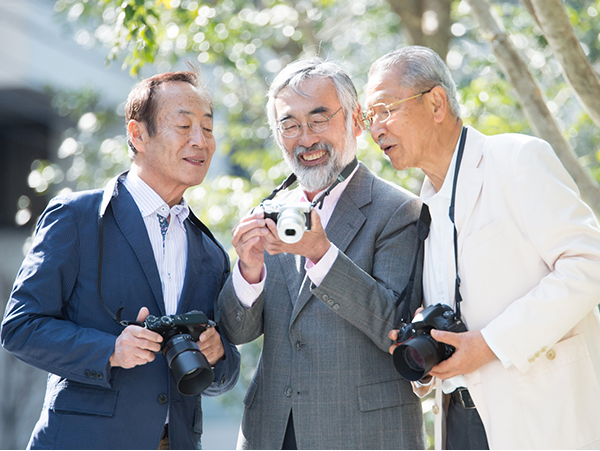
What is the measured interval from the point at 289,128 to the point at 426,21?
390cm

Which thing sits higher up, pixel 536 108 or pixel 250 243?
pixel 536 108

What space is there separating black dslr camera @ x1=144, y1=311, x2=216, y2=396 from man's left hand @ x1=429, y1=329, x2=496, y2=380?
2.50ft

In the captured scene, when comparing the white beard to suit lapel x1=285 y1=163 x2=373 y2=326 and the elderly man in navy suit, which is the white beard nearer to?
suit lapel x1=285 y1=163 x2=373 y2=326

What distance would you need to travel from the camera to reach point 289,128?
8.82ft

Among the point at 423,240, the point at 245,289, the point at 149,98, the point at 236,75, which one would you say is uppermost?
the point at 236,75

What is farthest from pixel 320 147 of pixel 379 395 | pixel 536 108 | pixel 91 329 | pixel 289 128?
pixel 536 108

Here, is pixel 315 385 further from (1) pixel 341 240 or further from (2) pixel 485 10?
(2) pixel 485 10

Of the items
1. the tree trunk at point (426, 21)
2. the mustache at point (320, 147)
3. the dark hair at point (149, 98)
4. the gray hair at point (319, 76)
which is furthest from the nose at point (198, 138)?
the tree trunk at point (426, 21)

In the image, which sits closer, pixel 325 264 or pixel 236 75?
pixel 325 264

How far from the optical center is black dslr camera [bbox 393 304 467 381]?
83.0 inches

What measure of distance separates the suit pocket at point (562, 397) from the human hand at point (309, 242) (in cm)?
77

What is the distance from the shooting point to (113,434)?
2.19 metres

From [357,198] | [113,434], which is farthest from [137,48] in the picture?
[113,434]

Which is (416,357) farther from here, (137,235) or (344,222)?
(137,235)
